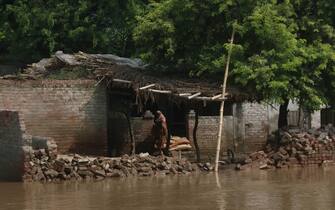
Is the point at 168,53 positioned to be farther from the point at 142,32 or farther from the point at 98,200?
the point at 98,200

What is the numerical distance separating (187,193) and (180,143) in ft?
24.1

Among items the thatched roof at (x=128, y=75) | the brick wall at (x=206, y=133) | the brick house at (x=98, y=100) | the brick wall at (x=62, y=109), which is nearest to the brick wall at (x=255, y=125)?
the brick wall at (x=206, y=133)

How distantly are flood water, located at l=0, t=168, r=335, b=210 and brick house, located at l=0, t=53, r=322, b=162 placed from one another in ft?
9.00

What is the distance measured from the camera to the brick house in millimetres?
18797

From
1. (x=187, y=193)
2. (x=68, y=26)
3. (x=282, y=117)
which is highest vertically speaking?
(x=68, y=26)

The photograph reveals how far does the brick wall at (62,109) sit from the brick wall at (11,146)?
269cm

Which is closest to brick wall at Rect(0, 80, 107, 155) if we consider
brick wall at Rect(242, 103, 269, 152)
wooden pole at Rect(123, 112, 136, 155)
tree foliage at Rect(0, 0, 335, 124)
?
wooden pole at Rect(123, 112, 136, 155)

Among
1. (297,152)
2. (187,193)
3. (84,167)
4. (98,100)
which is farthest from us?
(98,100)

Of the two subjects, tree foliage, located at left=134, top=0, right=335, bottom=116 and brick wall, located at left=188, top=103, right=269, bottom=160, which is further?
brick wall, located at left=188, top=103, right=269, bottom=160

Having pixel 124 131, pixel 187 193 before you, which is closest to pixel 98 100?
pixel 124 131

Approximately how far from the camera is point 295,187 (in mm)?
14797

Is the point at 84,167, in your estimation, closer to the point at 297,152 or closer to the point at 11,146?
the point at 11,146

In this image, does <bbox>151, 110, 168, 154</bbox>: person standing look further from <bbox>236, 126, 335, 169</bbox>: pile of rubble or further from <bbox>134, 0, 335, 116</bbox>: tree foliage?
<bbox>236, 126, 335, 169</bbox>: pile of rubble

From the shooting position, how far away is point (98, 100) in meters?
19.8
